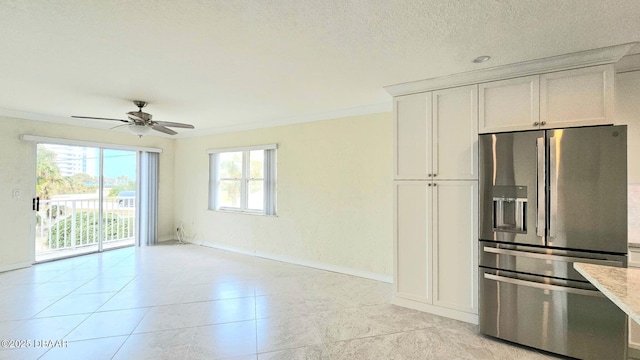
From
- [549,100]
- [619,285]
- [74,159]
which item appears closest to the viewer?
[619,285]

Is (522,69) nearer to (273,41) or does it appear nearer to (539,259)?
(539,259)

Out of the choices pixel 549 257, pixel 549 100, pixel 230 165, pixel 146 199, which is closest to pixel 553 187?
pixel 549 257

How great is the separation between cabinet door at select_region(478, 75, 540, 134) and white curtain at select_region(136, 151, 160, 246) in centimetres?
605

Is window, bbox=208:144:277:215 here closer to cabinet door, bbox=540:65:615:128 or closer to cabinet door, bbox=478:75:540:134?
cabinet door, bbox=478:75:540:134

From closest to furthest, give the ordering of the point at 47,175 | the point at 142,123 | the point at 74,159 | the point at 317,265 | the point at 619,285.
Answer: the point at 619,285
the point at 142,123
the point at 317,265
the point at 47,175
the point at 74,159

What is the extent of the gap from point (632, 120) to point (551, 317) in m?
1.86

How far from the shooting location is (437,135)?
2953 millimetres

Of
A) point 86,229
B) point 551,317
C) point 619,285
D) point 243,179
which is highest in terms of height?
point 243,179

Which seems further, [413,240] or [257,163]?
[257,163]

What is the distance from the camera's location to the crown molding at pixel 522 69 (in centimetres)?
226

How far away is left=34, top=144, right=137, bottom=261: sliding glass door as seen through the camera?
4895 mm

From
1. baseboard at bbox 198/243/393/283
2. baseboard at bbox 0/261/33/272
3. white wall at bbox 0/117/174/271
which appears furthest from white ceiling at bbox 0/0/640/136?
baseboard at bbox 0/261/33/272

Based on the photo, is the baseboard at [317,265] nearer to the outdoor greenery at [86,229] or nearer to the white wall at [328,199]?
the white wall at [328,199]

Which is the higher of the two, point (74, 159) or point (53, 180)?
point (74, 159)
